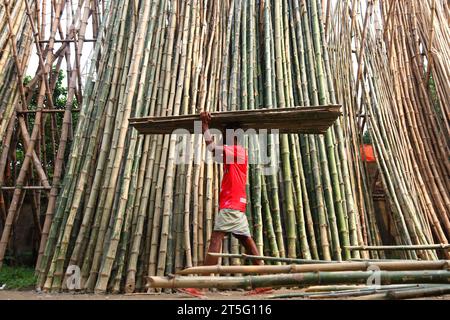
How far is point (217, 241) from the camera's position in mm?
2996

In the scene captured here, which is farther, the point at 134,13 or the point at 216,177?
the point at 134,13

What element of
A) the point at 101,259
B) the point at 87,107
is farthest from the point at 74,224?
the point at 87,107

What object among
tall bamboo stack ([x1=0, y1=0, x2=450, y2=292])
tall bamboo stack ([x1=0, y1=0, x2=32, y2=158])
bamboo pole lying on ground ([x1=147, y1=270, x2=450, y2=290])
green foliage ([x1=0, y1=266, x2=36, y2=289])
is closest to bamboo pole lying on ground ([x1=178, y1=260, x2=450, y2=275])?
bamboo pole lying on ground ([x1=147, y1=270, x2=450, y2=290])

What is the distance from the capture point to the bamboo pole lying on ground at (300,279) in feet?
5.47

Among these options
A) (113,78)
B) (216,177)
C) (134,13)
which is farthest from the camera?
(134,13)

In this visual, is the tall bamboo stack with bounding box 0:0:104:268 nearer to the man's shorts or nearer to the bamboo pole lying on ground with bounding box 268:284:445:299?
the man's shorts

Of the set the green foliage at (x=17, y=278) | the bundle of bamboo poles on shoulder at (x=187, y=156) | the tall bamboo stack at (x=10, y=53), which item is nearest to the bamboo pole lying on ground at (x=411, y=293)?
the bundle of bamboo poles on shoulder at (x=187, y=156)

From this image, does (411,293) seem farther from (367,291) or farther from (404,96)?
(404,96)

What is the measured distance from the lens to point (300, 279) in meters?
1.78

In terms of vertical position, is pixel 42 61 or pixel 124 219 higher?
pixel 42 61

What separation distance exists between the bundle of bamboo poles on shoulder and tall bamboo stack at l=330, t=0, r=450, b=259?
0.42m

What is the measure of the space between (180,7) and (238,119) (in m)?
1.92

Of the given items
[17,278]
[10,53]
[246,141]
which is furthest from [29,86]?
[246,141]
